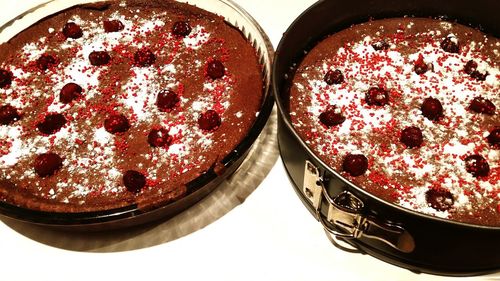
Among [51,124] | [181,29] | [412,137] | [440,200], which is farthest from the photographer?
[181,29]

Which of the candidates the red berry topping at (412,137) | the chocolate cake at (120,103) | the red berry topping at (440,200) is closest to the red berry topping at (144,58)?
the chocolate cake at (120,103)

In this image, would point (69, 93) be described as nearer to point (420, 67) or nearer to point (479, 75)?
point (420, 67)

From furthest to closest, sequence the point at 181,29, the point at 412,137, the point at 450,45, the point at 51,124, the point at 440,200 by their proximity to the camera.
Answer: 1. the point at 181,29
2. the point at 450,45
3. the point at 51,124
4. the point at 412,137
5. the point at 440,200

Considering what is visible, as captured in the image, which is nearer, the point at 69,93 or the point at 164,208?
the point at 164,208

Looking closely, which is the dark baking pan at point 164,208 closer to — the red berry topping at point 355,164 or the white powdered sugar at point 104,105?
the white powdered sugar at point 104,105

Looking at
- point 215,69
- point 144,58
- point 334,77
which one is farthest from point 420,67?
point 144,58

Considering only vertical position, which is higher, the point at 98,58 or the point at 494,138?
the point at 98,58

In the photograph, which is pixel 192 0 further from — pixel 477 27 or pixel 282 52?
pixel 477 27

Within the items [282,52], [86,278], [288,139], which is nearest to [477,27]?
[282,52]
